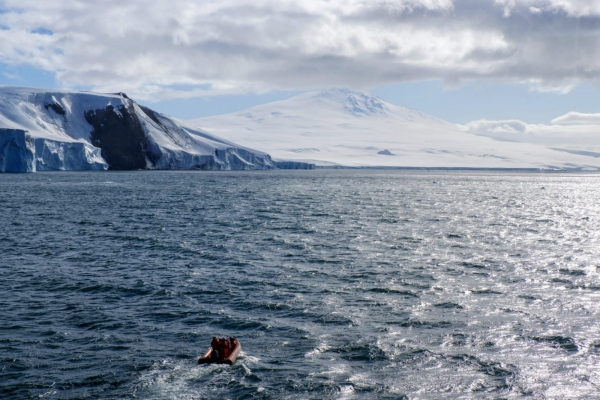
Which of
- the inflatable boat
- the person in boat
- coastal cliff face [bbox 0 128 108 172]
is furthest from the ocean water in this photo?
coastal cliff face [bbox 0 128 108 172]

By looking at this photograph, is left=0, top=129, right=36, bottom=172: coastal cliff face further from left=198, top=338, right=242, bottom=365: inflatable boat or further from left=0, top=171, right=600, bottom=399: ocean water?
left=198, top=338, right=242, bottom=365: inflatable boat

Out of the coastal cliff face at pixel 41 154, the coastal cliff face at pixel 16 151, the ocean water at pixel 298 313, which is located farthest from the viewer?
the coastal cliff face at pixel 41 154

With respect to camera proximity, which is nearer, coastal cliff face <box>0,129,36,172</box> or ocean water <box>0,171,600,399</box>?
ocean water <box>0,171,600,399</box>

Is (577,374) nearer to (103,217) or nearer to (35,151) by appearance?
(103,217)

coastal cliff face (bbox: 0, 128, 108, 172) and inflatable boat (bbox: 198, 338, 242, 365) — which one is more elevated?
coastal cliff face (bbox: 0, 128, 108, 172)

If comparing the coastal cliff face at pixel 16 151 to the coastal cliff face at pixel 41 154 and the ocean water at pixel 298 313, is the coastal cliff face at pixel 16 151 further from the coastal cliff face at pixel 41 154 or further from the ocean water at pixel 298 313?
the ocean water at pixel 298 313

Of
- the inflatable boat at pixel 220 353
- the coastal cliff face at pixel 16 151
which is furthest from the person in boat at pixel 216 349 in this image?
the coastal cliff face at pixel 16 151

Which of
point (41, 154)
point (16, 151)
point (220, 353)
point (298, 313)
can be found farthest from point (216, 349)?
point (41, 154)

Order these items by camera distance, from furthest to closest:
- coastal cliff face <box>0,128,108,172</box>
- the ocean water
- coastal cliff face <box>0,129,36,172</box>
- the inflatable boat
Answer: coastal cliff face <box>0,128,108,172</box>
coastal cliff face <box>0,129,36,172</box>
the inflatable boat
the ocean water

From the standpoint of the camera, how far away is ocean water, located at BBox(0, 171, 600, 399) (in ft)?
59.2

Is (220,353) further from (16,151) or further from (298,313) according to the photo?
(16,151)

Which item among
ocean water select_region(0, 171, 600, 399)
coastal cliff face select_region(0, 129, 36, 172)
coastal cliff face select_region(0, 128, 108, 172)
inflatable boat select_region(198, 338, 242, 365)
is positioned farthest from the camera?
A: coastal cliff face select_region(0, 128, 108, 172)

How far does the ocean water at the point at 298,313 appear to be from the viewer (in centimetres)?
1805

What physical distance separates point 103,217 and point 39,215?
638 cm
